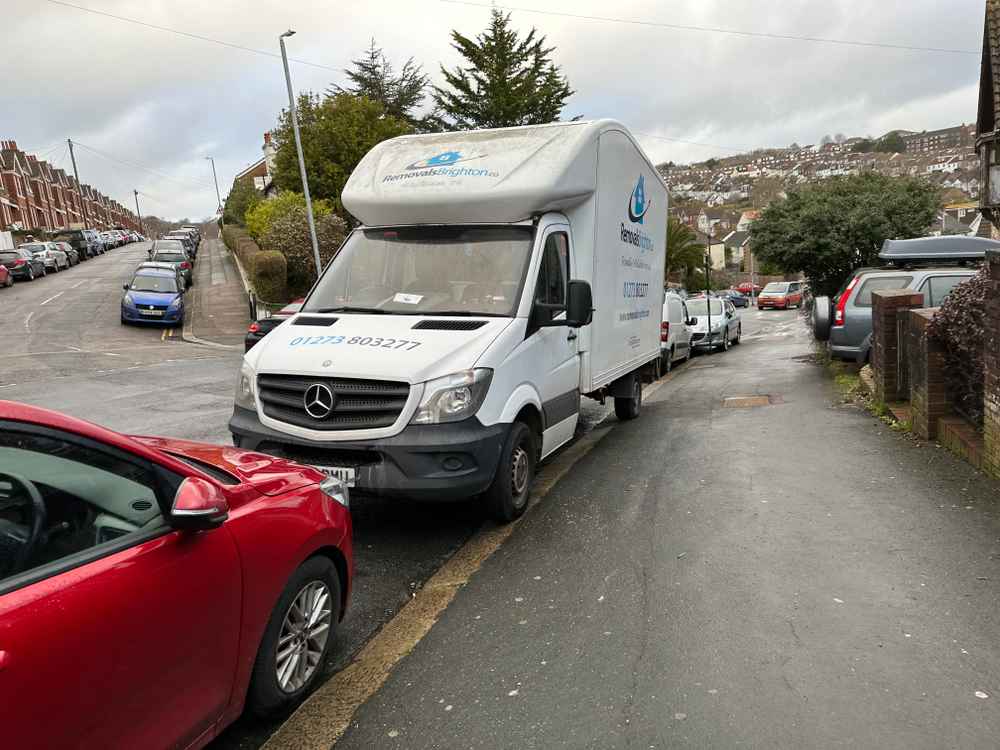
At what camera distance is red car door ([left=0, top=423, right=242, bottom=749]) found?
6.61 ft

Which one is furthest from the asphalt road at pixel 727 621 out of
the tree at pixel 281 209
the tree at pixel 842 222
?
the tree at pixel 281 209

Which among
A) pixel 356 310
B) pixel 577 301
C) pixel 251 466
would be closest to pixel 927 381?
pixel 577 301

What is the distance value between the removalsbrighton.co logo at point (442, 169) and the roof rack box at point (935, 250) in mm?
9261

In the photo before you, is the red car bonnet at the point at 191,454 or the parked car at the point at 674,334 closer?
the red car bonnet at the point at 191,454

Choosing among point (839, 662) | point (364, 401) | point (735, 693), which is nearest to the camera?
point (735, 693)

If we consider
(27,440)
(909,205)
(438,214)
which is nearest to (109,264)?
(909,205)

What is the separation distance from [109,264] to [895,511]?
49746 millimetres

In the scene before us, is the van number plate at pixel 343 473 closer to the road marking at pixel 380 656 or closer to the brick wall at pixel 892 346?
the road marking at pixel 380 656

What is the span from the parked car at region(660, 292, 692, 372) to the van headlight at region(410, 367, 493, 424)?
11352 millimetres

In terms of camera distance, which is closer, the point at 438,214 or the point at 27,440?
the point at 27,440

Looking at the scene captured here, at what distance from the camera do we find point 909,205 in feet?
61.5

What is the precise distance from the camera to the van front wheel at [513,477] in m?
5.24

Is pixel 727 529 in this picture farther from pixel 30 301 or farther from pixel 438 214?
pixel 30 301

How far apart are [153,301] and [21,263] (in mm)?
17913
